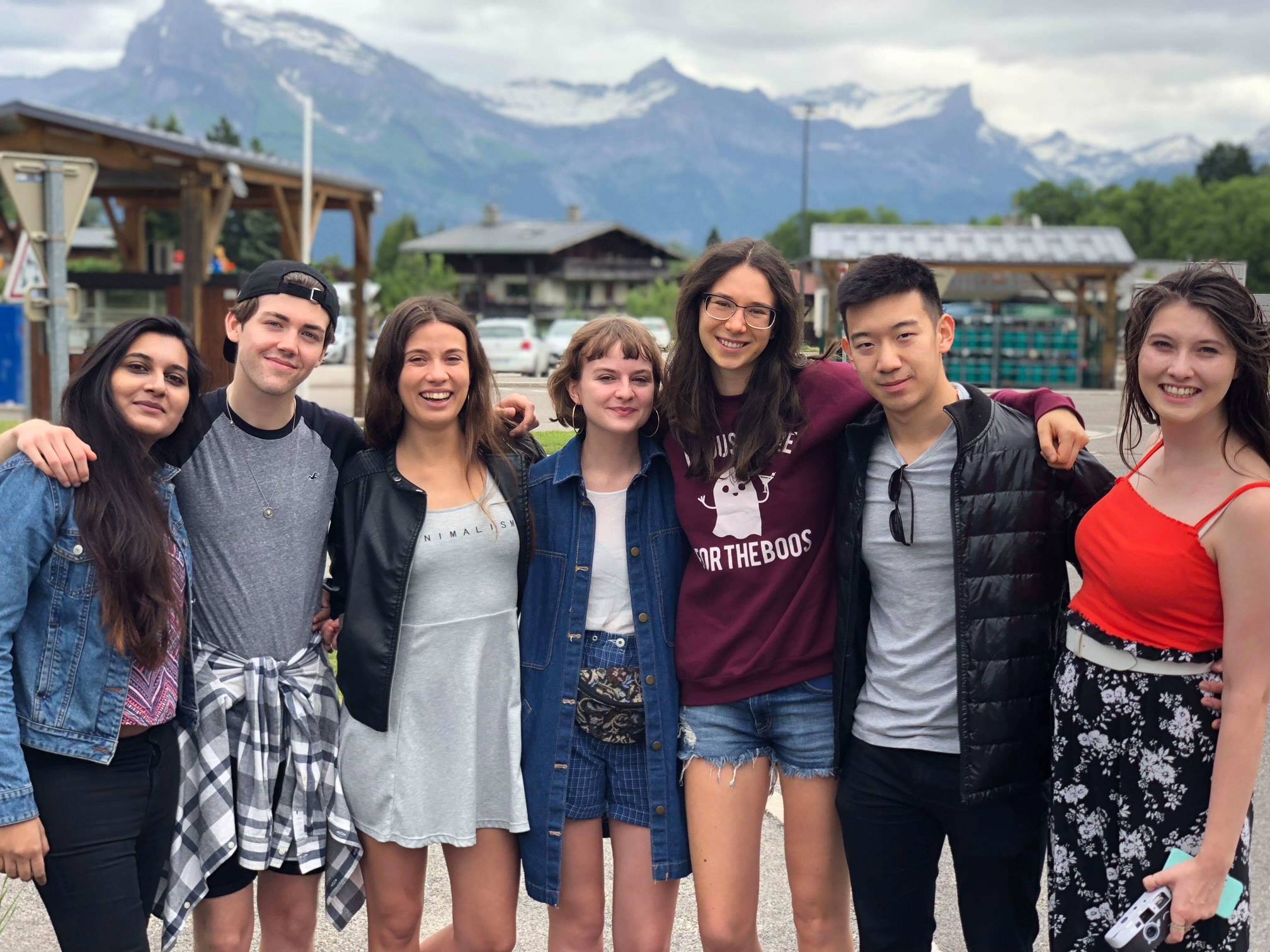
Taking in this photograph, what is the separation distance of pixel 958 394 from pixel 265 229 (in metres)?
51.7

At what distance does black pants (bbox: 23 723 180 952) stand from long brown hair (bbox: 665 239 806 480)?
158cm

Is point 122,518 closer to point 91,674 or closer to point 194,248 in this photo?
point 91,674

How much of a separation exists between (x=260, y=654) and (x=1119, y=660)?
2.10 meters

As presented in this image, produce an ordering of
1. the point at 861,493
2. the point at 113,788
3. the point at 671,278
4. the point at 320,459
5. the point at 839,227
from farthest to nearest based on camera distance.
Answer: the point at 671,278
the point at 839,227
the point at 320,459
the point at 861,493
the point at 113,788

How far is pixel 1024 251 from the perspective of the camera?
2884 cm

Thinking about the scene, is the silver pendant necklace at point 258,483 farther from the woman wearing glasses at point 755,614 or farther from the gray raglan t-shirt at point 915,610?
the gray raglan t-shirt at point 915,610

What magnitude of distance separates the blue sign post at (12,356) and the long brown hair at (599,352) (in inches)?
579

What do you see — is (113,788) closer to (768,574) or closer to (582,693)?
(582,693)

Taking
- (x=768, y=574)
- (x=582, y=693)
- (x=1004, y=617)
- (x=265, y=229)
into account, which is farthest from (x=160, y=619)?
(x=265, y=229)

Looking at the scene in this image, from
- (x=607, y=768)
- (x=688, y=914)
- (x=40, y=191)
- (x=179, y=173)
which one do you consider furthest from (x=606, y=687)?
(x=179, y=173)

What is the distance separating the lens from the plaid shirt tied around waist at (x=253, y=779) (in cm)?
309

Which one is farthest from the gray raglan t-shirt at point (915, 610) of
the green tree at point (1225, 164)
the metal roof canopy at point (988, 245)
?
the green tree at point (1225, 164)

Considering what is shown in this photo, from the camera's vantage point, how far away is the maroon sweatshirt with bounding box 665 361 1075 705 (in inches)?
125

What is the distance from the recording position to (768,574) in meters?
3.18
